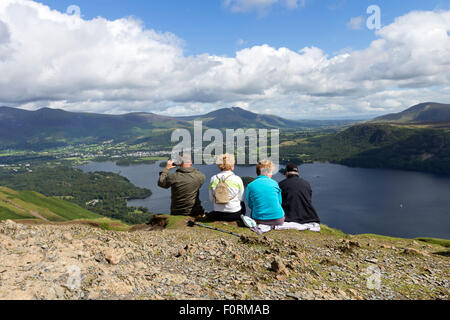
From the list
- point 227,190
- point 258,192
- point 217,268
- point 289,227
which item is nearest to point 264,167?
point 258,192

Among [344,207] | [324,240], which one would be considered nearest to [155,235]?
[324,240]

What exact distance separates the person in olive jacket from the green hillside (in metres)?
97.1

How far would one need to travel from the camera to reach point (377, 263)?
10.3 m

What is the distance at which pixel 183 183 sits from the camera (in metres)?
15.5

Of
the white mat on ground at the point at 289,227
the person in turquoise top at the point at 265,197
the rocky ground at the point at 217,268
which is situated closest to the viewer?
the rocky ground at the point at 217,268

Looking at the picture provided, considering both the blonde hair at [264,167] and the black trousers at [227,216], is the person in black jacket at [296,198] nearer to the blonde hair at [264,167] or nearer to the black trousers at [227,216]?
the blonde hair at [264,167]

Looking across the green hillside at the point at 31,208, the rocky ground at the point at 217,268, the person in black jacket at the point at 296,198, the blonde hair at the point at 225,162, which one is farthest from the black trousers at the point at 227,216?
the green hillside at the point at 31,208

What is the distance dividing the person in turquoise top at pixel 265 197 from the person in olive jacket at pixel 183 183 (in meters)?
3.93

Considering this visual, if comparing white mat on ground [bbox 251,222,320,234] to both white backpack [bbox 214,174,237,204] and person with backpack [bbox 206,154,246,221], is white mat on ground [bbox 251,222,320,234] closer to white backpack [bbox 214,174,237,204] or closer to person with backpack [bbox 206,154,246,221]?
person with backpack [bbox 206,154,246,221]

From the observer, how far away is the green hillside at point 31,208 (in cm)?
10362

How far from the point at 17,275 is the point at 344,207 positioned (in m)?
153

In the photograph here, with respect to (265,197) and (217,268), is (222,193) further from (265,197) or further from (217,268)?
(217,268)

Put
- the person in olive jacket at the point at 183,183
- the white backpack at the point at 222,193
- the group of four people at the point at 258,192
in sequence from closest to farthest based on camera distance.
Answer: the group of four people at the point at 258,192, the white backpack at the point at 222,193, the person in olive jacket at the point at 183,183

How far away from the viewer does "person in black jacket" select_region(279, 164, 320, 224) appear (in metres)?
13.7
